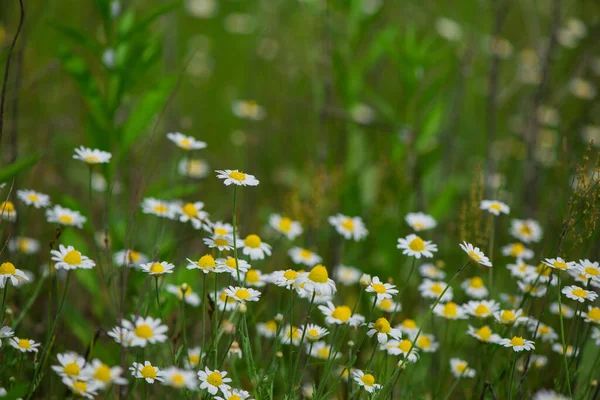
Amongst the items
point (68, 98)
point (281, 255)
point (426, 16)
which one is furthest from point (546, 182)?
point (68, 98)

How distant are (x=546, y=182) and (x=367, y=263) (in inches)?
53.0

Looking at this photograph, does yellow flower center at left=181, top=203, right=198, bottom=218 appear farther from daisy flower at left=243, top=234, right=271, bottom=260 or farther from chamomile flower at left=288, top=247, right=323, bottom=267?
chamomile flower at left=288, top=247, right=323, bottom=267

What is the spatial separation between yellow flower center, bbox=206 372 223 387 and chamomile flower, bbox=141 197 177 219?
474mm

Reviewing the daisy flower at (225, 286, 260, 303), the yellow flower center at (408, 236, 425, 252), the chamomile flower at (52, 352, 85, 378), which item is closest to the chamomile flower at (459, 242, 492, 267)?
the yellow flower center at (408, 236, 425, 252)

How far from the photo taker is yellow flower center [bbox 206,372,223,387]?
1.23m

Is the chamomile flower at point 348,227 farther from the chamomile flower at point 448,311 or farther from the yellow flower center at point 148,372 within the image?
the yellow flower center at point 148,372

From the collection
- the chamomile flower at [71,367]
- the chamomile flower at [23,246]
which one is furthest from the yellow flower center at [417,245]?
the chamomile flower at [23,246]

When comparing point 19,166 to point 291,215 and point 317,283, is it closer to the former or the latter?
point 317,283

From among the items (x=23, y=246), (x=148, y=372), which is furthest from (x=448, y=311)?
(x=23, y=246)

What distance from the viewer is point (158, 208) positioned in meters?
1.70

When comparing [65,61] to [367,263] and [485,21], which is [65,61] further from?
[485,21]

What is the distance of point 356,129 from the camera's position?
2.70m

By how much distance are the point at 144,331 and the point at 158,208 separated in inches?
24.0

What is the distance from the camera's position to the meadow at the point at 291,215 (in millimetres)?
1360
